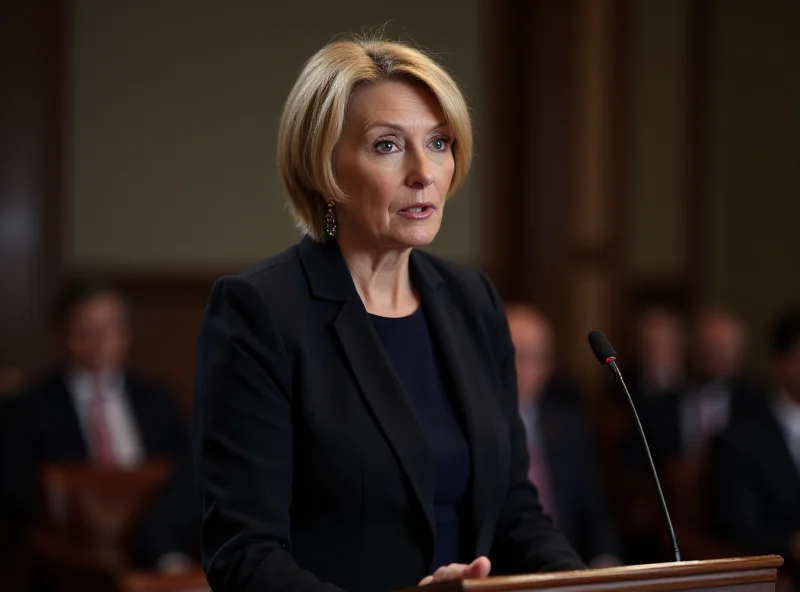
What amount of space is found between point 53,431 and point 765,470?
287cm

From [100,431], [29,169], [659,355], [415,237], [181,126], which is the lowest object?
[659,355]

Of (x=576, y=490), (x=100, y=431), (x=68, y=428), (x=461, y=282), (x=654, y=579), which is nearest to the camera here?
(x=654, y=579)

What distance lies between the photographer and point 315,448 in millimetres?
1953

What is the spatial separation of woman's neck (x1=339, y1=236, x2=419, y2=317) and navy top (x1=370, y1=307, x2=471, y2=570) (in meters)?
0.03

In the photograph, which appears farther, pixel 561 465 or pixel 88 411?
pixel 88 411

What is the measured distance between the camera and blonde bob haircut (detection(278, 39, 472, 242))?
2.05 m

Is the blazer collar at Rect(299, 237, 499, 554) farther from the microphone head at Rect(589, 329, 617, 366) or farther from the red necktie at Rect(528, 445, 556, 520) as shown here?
the red necktie at Rect(528, 445, 556, 520)

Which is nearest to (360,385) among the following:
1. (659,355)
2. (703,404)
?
(703,404)

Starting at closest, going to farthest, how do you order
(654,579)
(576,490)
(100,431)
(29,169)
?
1. (654,579)
2. (576,490)
3. (100,431)
4. (29,169)

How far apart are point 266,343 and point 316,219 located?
11.4 inches

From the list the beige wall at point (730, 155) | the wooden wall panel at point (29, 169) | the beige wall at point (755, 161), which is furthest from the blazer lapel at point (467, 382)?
the beige wall at point (755, 161)

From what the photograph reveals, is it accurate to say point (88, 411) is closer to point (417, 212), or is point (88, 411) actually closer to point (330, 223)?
point (330, 223)

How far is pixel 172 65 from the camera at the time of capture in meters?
7.33

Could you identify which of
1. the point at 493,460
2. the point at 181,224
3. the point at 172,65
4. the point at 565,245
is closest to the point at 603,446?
the point at 565,245
